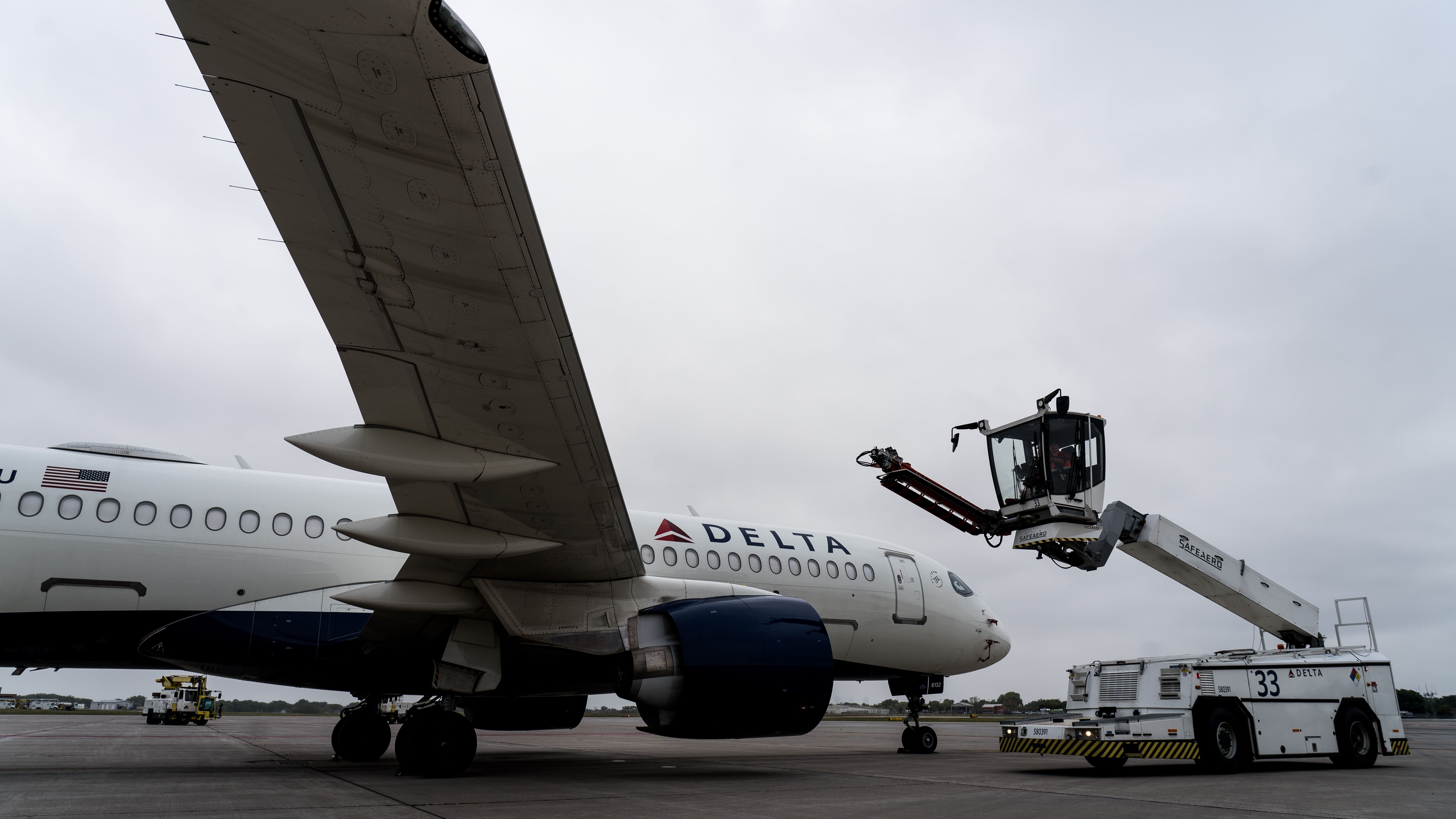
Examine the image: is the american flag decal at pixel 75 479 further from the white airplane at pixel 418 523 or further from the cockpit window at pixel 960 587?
the cockpit window at pixel 960 587

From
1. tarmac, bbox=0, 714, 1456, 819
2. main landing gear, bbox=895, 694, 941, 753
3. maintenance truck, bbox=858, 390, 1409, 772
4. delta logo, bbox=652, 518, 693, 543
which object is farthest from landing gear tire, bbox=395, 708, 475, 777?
main landing gear, bbox=895, 694, 941, 753

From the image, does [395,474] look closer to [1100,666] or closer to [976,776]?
[976,776]

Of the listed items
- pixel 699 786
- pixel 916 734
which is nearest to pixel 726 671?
pixel 699 786

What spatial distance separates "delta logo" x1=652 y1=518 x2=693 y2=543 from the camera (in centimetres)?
993

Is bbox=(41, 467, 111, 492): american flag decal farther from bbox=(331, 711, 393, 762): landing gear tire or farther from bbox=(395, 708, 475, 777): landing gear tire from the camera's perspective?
bbox=(331, 711, 393, 762): landing gear tire

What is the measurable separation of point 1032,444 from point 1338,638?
15.7 feet

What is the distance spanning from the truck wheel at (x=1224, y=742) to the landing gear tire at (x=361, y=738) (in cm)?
972

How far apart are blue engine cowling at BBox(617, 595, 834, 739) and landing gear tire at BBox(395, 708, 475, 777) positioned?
1.59 meters

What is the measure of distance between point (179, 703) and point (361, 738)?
84.4ft

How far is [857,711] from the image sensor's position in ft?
270

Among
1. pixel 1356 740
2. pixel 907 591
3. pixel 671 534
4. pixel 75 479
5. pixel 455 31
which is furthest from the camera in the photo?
pixel 907 591

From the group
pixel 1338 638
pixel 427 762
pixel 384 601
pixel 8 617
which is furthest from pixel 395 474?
pixel 1338 638

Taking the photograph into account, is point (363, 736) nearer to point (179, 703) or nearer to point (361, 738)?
point (361, 738)

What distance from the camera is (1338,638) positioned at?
35.5 ft
